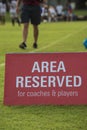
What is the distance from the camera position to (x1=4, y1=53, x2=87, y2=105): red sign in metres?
6.12

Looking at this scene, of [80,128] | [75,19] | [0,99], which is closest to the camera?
[80,128]

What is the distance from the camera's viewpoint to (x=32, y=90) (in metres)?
6.15

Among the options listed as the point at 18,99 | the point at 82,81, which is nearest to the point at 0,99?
the point at 18,99

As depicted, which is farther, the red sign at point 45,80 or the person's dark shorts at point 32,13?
the person's dark shorts at point 32,13

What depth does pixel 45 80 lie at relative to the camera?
614cm

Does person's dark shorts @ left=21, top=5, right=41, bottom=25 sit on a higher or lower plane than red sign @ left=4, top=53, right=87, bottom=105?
higher

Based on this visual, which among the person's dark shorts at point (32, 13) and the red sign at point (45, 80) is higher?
the person's dark shorts at point (32, 13)

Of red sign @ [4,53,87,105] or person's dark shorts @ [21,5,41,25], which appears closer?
red sign @ [4,53,87,105]

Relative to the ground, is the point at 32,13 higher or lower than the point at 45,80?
A: higher

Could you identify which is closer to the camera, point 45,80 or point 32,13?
point 45,80

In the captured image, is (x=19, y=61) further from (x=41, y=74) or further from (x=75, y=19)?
(x=75, y=19)

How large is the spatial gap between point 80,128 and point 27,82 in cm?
123

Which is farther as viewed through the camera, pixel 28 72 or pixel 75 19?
pixel 75 19

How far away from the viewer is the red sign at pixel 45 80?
6117mm
